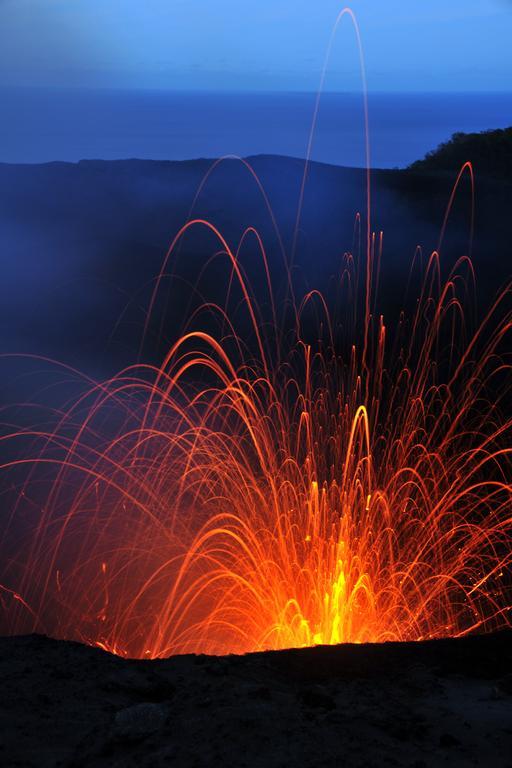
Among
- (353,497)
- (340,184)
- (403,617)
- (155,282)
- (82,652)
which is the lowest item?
(403,617)

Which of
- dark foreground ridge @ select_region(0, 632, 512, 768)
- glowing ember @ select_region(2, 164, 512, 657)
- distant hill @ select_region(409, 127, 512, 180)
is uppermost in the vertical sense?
distant hill @ select_region(409, 127, 512, 180)

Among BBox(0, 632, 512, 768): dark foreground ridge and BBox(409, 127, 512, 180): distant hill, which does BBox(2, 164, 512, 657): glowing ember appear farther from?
A: BBox(409, 127, 512, 180): distant hill

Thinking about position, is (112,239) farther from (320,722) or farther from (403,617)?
(320,722)

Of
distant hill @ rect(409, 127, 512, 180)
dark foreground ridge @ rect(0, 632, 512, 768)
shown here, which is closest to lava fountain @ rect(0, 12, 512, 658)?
dark foreground ridge @ rect(0, 632, 512, 768)

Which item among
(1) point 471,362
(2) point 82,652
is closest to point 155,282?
(1) point 471,362

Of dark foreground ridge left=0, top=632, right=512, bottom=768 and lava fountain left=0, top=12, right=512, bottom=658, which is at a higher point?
dark foreground ridge left=0, top=632, right=512, bottom=768

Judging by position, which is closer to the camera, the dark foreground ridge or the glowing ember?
the dark foreground ridge
